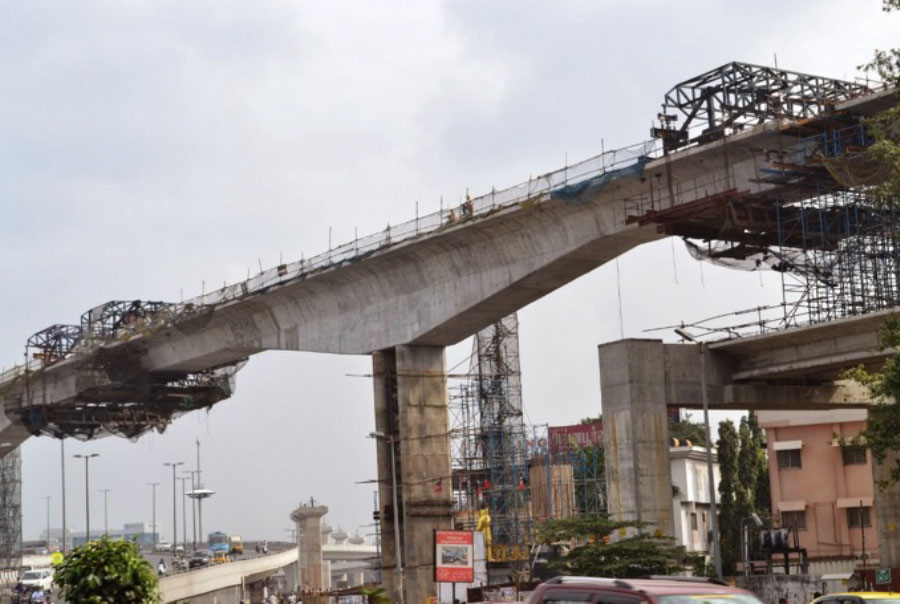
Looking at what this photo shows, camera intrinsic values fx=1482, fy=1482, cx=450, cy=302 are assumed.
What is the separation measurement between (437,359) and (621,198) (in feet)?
42.5

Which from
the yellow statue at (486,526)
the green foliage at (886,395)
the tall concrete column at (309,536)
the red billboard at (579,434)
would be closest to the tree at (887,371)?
the green foliage at (886,395)

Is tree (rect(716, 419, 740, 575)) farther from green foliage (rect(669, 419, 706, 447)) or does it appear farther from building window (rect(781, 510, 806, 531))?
green foliage (rect(669, 419, 706, 447))

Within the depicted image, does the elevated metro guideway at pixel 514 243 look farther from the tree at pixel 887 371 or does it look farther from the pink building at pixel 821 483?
the pink building at pixel 821 483

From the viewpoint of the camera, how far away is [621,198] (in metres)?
52.2

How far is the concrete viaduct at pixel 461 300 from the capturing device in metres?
50.4

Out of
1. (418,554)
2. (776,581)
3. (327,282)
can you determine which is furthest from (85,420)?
(776,581)

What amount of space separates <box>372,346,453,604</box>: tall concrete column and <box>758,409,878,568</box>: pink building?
3378 cm

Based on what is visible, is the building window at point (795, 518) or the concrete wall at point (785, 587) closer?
the concrete wall at point (785, 587)

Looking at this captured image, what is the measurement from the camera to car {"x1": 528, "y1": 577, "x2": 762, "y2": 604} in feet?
51.9

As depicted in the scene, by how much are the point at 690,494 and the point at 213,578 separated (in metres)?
34.0

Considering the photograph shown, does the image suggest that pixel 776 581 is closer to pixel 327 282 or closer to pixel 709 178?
pixel 709 178

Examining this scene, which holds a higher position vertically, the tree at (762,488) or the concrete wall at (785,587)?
the tree at (762,488)

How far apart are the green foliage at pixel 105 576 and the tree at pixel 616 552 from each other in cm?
2375

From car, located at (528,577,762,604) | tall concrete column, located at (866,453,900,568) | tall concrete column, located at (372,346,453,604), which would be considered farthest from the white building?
car, located at (528,577,762,604)
